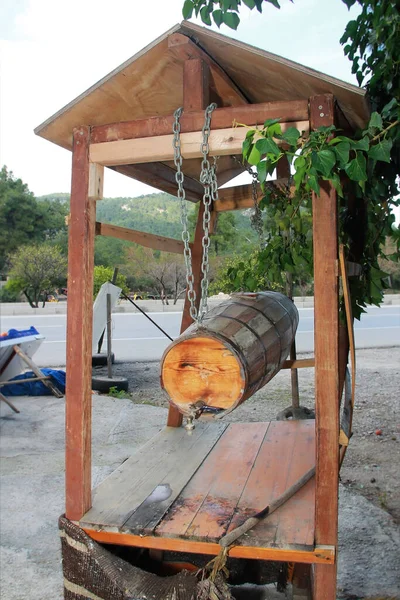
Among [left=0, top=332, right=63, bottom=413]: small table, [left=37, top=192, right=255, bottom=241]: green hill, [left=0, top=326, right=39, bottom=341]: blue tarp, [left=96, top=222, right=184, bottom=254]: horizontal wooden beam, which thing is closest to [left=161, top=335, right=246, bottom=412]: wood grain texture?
[left=96, top=222, right=184, bottom=254]: horizontal wooden beam

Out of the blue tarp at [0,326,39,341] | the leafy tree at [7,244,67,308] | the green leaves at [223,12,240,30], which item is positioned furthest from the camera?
the leafy tree at [7,244,67,308]

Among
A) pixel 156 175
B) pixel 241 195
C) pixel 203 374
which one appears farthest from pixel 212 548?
pixel 241 195

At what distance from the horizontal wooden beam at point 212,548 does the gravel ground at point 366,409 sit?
2.05m

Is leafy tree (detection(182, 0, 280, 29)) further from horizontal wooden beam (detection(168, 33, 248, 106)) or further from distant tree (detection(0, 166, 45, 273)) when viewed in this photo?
distant tree (detection(0, 166, 45, 273))

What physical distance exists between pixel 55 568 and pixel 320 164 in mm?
2964

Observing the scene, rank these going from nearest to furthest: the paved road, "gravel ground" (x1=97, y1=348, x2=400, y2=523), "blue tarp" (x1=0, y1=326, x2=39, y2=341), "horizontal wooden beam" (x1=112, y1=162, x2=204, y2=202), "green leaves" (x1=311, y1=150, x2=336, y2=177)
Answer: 1. "green leaves" (x1=311, y1=150, x2=336, y2=177)
2. "horizontal wooden beam" (x1=112, y1=162, x2=204, y2=202)
3. "gravel ground" (x1=97, y1=348, x2=400, y2=523)
4. "blue tarp" (x1=0, y1=326, x2=39, y2=341)
5. the paved road

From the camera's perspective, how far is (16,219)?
32.1m

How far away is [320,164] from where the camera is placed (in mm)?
1956

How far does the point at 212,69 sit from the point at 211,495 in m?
2.05

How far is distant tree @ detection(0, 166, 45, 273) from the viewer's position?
31072 millimetres

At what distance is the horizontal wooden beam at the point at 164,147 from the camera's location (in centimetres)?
227

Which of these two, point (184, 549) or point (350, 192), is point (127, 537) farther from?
point (350, 192)

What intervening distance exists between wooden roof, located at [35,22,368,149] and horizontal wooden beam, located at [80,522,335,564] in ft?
5.96

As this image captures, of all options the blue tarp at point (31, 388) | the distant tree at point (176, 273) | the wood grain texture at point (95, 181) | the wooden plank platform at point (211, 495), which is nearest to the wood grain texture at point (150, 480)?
the wooden plank platform at point (211, 495)
